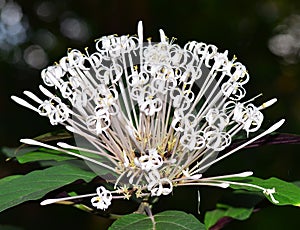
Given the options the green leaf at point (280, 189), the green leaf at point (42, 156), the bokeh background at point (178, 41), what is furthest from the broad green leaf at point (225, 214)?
the bokeh background at point (178, 41)

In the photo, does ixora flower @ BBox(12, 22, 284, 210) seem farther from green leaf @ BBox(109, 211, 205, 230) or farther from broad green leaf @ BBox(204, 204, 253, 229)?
broad green leaf @ BBox(204, 204, 253, 229)

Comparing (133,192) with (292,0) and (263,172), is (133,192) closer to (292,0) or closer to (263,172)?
(263,172)

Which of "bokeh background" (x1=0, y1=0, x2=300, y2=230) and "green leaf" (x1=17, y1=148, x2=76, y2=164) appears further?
"bokeh background" (x1=0, y1=0, x2=300, y2=230)

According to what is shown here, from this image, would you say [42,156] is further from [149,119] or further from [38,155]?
[149,119]

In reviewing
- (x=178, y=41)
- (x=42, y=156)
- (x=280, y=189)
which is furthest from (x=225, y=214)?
(x=178, y=41)

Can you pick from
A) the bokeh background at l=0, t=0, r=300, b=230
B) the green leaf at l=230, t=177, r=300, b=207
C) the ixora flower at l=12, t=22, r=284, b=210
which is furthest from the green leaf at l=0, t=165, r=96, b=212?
the bokeh background at l=0, t=0, r=300, b=230

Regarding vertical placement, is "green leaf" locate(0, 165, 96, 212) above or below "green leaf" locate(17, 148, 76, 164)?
below

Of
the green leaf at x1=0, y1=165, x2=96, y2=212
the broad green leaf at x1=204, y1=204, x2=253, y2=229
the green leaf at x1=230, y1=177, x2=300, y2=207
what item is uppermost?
the green leaf at x1=0, y1=165, x2=96, y2=212
